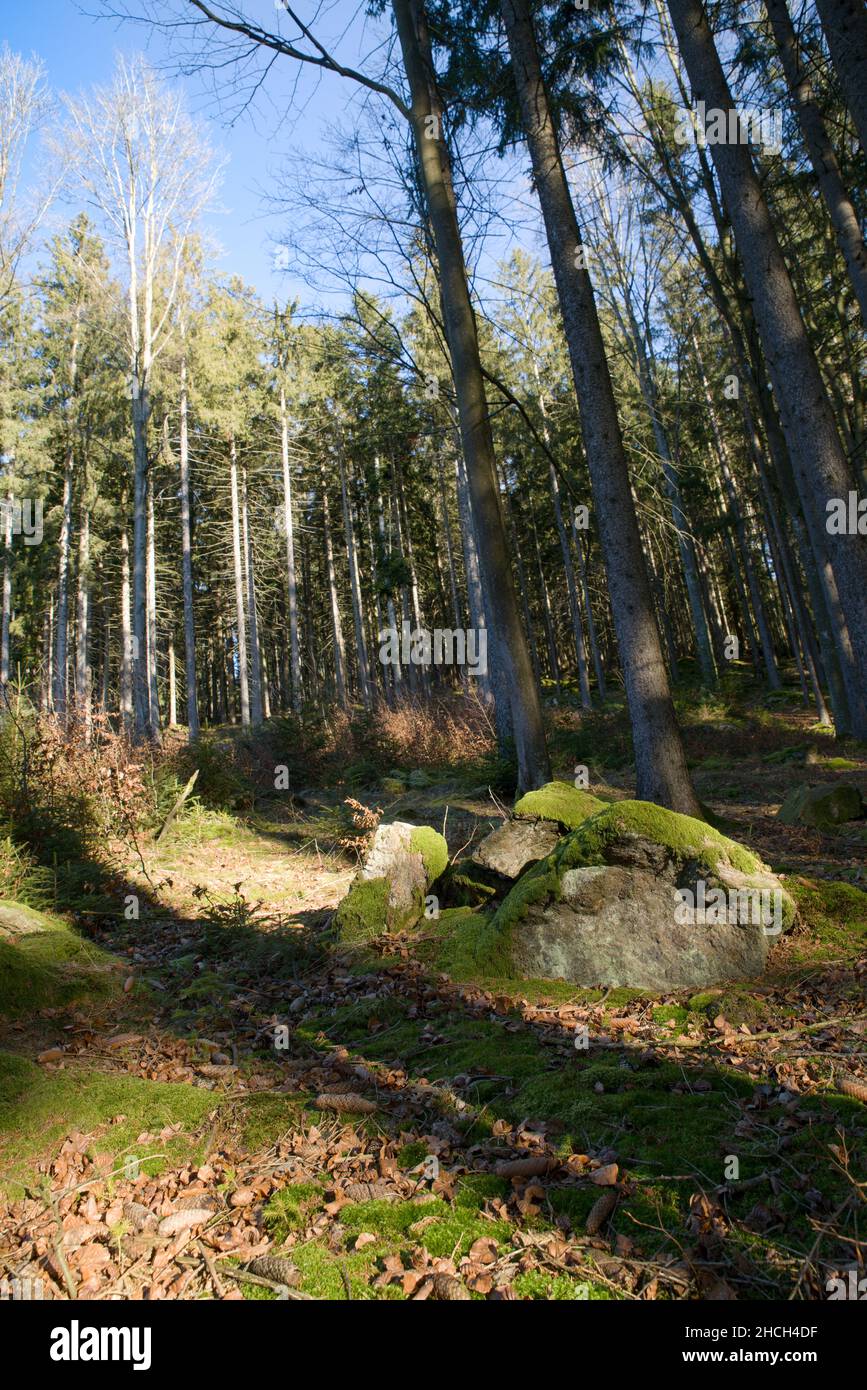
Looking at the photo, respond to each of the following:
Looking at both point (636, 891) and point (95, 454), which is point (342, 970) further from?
point (95, 454)

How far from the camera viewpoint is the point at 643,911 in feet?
16.1

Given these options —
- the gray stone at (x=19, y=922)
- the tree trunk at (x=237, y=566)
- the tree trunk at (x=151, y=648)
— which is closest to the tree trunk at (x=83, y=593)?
the tree trunk at (x=151, y=648)

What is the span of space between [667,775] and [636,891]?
190cm

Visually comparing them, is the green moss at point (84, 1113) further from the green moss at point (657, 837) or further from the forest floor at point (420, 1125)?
the green moss at point (657, 837)

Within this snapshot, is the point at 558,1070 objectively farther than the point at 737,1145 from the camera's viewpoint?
Yes

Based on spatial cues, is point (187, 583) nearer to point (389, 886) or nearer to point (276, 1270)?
point (389, 886)

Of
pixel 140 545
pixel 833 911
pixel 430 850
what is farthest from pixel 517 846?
pixel 140 545

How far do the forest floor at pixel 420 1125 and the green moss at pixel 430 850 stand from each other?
0.93 metres

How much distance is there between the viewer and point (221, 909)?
668 centimetres

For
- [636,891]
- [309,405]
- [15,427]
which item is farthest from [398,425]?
[636,891]

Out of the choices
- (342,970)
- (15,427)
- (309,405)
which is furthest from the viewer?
(309,405)

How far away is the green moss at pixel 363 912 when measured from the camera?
20.0 feet

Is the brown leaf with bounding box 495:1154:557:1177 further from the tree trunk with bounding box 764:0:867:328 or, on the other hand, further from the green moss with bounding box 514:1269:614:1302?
the tree trunk with bounding box 764:0:867:328
